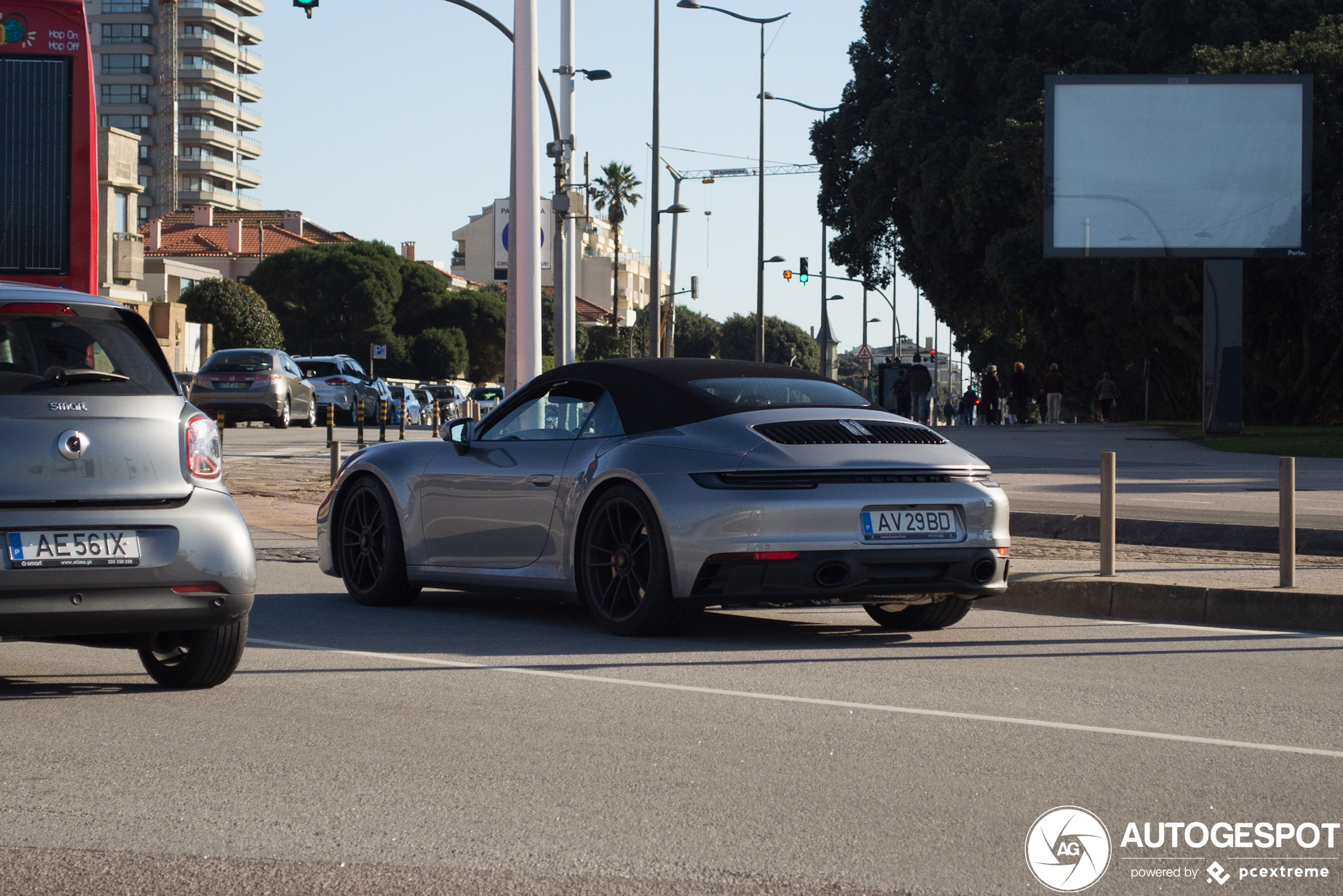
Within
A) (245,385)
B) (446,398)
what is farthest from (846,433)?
(446,398)

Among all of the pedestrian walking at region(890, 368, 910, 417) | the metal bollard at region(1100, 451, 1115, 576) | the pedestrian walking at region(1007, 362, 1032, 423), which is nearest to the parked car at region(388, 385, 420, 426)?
the pedestrian walking at region(890, 368, 910, 417)

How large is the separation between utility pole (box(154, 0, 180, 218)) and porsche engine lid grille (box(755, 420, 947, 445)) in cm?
12658

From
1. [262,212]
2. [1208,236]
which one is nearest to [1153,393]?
[1208,236]

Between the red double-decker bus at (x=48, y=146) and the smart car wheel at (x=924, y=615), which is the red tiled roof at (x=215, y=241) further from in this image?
the smart car wheel at (x=924, y=615)

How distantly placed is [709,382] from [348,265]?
261 feet

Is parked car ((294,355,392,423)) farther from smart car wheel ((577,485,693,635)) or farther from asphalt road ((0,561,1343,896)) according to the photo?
asphalt road ((0,561,1343,896))

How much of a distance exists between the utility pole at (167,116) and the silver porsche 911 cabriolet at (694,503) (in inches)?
4924

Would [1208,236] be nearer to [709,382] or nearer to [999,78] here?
[999,78]

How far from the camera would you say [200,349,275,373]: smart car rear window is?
33125 millimetres

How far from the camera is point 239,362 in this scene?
33375 mm

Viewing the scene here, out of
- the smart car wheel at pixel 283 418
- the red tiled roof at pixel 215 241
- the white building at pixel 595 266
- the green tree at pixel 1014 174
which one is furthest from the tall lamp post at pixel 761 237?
the white building at pixel 595 266

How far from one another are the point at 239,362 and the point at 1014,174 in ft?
59.4

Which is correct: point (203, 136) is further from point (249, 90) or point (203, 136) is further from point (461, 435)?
point (461, 435)

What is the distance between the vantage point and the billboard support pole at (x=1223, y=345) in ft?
96.5
